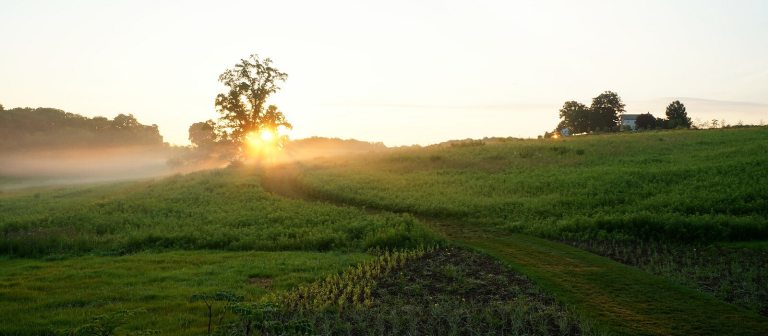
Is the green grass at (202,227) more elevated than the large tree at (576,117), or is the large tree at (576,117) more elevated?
the large tree at (576,117)

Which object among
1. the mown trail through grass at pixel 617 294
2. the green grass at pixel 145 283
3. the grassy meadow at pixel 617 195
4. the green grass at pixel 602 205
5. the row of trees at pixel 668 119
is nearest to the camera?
the mown trail through grass at pixel 617 294

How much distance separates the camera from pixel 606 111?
98.1 meters

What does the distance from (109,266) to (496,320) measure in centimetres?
1522

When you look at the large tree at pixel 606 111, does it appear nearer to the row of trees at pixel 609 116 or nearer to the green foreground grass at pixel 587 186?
the row of trees at pixel 609 116

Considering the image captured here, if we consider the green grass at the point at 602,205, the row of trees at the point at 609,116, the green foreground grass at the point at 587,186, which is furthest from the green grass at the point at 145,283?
the row of trees at the point at 609,116

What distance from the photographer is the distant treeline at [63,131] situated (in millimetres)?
115875

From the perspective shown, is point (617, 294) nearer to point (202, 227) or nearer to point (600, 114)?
point (202, 227)

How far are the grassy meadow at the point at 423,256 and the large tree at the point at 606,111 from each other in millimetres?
56918

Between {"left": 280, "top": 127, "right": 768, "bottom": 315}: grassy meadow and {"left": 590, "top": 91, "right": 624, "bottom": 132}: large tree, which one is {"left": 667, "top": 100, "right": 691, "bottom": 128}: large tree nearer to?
{"left": 590, "top": 91, "right": 624, "bottom": 132}: large tree

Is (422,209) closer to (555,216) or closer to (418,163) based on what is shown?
(555,216)

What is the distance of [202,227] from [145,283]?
35.6 ft

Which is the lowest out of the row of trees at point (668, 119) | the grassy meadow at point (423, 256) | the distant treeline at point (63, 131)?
the grassy meadow at point (423, 256)

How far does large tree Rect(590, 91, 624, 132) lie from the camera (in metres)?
97.4

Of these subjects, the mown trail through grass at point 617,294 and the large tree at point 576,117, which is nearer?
the mown trail through grass at point 617,294
